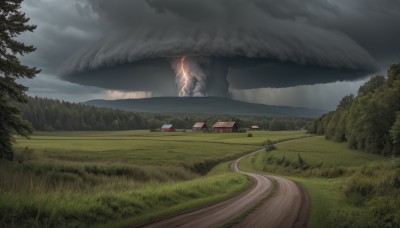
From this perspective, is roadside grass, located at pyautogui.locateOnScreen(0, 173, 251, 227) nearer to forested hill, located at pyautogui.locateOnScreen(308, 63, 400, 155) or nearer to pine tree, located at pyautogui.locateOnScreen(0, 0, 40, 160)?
pine tree, located at pyautogui.locateOnScreen(0, 0, 40, 160)

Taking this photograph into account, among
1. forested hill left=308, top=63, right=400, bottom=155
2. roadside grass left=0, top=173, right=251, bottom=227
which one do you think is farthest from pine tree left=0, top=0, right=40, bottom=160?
forested hill left=308, top=63, right=400, bottom=155

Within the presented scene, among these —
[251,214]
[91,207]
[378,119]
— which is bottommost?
[251,214]

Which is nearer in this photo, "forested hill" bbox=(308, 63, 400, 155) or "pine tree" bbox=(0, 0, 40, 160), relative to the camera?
"pine tree" bbox=(0, 0, 40, 160)

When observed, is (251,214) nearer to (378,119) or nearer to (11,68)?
(11,68)

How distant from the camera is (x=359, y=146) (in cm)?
10350

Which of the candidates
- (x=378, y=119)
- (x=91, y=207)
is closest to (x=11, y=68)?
(x=91, y=207)

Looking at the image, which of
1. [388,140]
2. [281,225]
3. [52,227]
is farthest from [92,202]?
[388,140]

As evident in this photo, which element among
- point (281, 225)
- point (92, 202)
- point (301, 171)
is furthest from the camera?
point (301, 171)

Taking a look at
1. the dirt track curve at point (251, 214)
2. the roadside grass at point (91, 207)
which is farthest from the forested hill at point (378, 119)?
the roadside grass at point (91, 207)

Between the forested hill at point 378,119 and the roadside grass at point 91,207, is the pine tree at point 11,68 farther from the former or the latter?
the forested hill at point 378,119

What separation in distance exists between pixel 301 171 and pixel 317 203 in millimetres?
44034

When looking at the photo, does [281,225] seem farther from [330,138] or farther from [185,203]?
[330,138]

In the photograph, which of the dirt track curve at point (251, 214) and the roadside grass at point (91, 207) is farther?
the dirt track curve at point (251, 214)

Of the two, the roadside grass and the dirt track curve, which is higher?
the roadside grass
